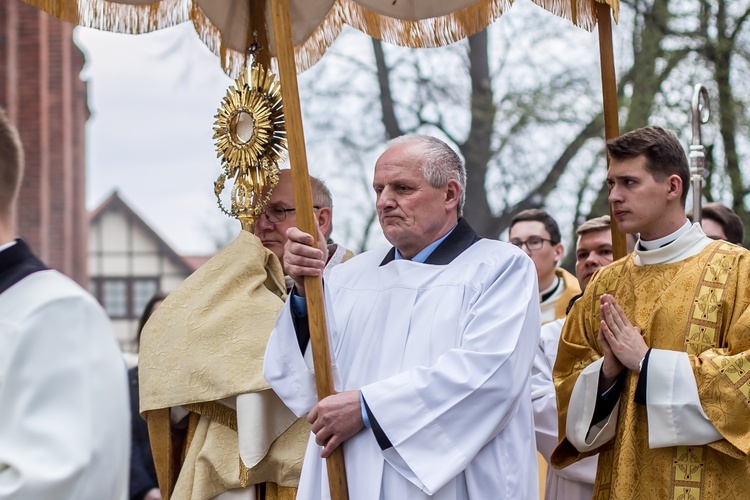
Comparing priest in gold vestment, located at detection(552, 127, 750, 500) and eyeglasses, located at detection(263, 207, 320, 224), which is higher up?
eyeglasses, located at detection(263, 207, 320, 224)

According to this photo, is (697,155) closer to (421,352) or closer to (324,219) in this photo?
(324,219)

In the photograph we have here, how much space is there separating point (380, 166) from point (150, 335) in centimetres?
125

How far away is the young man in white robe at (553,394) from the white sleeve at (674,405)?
106 centimetres

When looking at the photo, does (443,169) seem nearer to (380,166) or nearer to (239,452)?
(380,166)

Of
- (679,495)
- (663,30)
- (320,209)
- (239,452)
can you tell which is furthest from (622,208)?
(663,30)

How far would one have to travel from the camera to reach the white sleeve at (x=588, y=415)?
175 inches

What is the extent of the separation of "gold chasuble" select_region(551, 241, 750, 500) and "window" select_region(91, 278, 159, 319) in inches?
1394

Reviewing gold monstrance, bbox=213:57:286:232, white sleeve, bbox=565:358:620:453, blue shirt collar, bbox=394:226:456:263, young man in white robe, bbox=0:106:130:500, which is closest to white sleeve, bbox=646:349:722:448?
white sleeve, bbox=565:358:620:453

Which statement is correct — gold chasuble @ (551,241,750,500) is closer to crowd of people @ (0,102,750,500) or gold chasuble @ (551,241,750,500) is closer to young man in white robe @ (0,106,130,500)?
crowd of people @ (0,102,750,500)

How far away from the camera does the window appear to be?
3934cm

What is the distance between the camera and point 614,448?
4.46 metres

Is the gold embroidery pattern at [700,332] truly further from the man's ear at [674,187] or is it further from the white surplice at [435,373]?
the white surplice at [435,373]

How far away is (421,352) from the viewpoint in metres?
4.07

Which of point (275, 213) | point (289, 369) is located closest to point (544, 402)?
point (275, 213)
